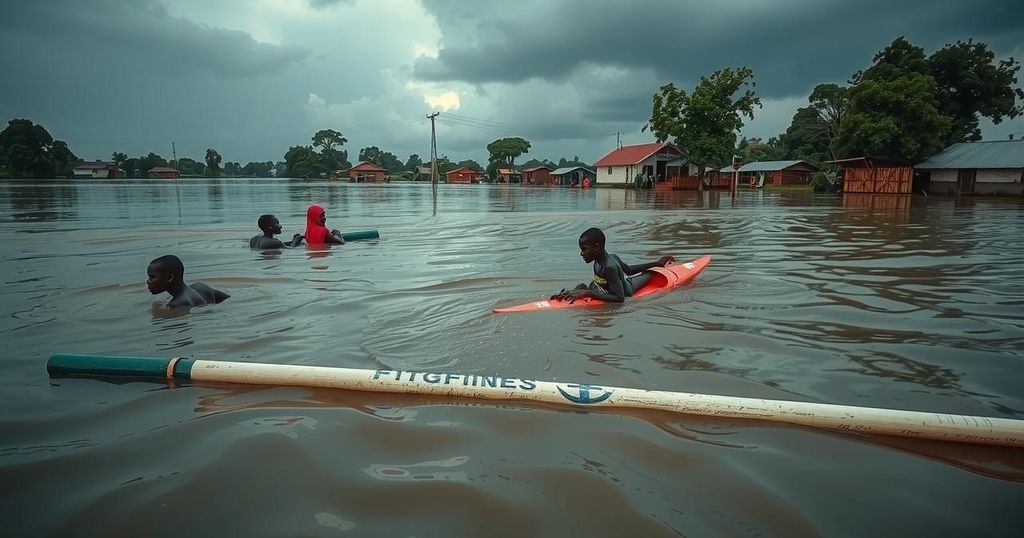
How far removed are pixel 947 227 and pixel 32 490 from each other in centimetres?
1717

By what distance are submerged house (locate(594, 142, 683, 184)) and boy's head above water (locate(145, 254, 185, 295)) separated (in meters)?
47.3

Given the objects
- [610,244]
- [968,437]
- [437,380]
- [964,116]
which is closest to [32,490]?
[437,380]

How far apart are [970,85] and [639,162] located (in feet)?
79.2

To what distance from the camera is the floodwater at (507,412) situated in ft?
7.29

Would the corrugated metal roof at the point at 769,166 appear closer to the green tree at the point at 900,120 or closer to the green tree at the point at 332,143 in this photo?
the green tree at the point at 900,120

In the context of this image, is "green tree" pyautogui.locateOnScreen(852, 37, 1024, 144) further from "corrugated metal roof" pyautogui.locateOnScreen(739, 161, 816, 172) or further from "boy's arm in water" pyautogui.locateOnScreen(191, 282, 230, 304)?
"boy's arm in water" pyautogui.locateOnScreen(191, 282, 230, 304)

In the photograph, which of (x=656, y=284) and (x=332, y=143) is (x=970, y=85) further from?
(x=332, y=143)

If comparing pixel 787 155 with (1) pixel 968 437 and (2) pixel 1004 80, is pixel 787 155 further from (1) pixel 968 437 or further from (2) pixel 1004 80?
(1) pixel 968 437

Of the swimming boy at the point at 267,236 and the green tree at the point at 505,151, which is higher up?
the green tree at the point at 505,151

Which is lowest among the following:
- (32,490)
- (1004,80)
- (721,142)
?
(32,490)

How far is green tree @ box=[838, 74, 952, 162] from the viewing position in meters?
31.9

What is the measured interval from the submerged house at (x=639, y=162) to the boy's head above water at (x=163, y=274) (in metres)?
47.3

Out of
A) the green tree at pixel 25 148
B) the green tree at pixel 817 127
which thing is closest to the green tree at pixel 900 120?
the green tree at pixel 817 127

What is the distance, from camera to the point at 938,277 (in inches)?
283
